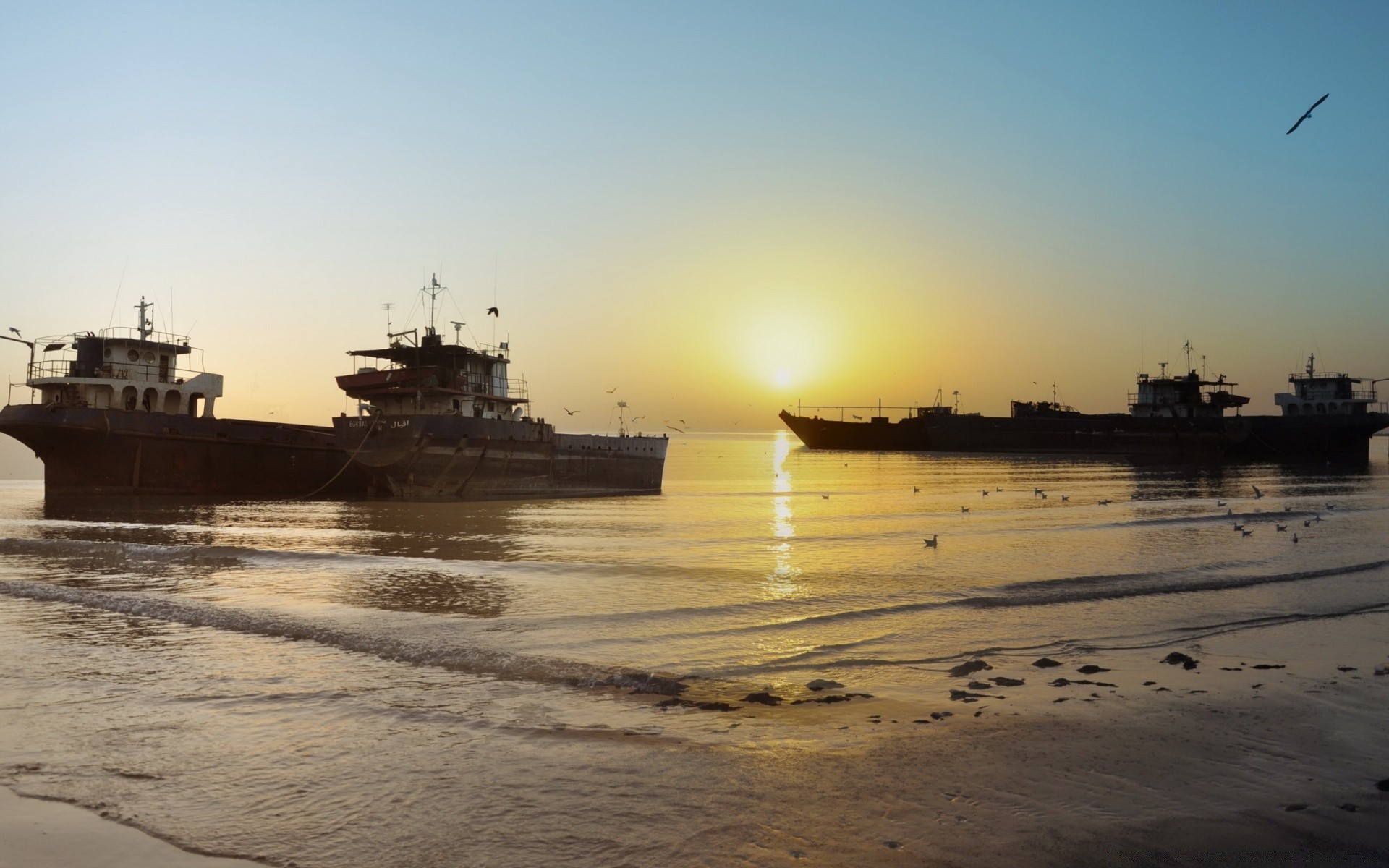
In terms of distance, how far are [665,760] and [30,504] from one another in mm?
40170

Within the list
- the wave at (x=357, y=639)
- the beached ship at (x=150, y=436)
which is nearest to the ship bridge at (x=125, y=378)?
the beached ship at (x=150, y=436)

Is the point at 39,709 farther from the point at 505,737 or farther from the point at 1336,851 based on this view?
the point at 1336,851

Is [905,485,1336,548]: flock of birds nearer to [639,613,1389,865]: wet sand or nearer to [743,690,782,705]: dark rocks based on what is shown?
[639,613,1389,865]: wet sand

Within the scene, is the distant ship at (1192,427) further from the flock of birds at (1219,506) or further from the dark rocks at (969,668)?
the dark rocks at (969,668)

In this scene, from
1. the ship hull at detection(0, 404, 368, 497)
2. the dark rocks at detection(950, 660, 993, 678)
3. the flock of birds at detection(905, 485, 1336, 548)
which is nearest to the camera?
the dark rocks at detection(950, 660, 993, 678)

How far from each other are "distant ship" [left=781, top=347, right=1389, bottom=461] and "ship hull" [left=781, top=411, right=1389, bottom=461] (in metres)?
0.08

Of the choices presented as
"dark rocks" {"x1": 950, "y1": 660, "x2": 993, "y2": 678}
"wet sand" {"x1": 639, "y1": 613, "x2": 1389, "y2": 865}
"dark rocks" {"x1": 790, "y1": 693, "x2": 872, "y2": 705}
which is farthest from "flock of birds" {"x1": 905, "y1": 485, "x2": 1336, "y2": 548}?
"dark rocks" {"x1": 790, "y1": 693, "x2": 872, "y2": 705}

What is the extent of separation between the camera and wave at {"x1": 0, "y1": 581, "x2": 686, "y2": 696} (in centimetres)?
984

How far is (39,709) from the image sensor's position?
8414 mm

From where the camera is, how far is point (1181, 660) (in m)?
10.6

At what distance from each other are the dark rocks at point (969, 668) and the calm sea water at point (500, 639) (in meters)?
0.41

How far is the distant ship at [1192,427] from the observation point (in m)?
88.3

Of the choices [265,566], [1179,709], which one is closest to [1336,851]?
[1179,709]

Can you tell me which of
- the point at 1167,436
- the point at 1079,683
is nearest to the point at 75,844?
the point at 1079,683
